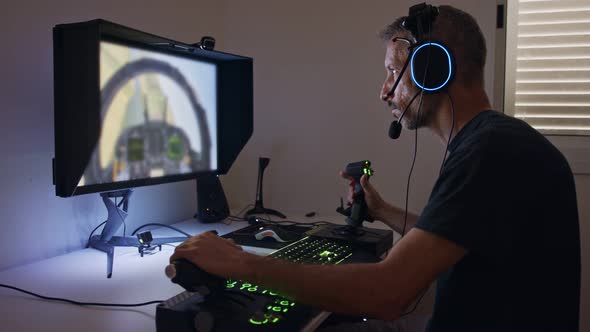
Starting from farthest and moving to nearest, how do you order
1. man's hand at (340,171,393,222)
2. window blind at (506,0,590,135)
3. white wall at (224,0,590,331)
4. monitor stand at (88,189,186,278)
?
white wall at (224,0,590,331) < window blind at (506,0,590,135) < man's hand at (340,171,393,222) < monitor stand at (88,189,186,278)

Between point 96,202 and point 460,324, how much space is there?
109 cm

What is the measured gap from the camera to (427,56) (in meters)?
1.06

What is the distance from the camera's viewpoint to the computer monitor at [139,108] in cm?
113

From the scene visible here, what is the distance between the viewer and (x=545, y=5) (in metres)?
1.82

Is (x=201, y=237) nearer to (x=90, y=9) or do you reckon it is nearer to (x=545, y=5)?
(x=90, y=9)

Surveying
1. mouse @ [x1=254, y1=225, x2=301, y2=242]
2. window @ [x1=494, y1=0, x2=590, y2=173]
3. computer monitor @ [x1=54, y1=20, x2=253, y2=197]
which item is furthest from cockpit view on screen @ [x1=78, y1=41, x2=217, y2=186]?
window @ [x1=494, y1=0, x2=590, y2=173]

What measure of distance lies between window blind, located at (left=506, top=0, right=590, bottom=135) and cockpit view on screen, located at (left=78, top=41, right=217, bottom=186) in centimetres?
117

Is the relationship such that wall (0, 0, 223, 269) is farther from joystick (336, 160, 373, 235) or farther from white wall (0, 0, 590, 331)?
joystick (336, 160, 373, 235)

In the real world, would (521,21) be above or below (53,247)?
above

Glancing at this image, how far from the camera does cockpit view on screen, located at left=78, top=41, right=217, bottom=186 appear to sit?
1221mm

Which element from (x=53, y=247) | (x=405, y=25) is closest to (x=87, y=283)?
(x=53, y=247)

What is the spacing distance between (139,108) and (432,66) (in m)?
0.77

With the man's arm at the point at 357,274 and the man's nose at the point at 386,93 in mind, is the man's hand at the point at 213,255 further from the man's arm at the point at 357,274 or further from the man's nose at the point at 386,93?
the man's nose at the point at 386,93

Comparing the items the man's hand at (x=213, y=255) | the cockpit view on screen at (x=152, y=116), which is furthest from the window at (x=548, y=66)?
the man's hand at (x=213, y=255)
